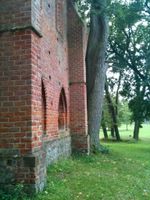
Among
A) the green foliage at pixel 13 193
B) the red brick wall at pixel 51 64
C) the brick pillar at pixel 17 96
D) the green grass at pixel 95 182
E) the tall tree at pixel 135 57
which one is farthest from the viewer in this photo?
the tall tree at pixel 135 57

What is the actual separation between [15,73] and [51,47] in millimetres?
4982

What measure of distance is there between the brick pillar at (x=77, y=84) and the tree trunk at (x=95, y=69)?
116 centimetres

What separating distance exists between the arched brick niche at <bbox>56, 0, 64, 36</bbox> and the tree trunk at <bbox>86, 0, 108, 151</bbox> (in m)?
2.18

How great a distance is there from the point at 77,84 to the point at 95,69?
163cm

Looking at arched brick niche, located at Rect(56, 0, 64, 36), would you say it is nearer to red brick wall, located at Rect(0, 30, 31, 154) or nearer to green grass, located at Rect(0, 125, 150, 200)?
green grass, located at Rect(0, 125, 150, 200)

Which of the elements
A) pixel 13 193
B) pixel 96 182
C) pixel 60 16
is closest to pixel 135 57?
pixel 60 16

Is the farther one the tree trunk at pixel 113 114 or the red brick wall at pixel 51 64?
the tree trunk at pixel 113 114

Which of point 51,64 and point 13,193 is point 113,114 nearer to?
point 51,64

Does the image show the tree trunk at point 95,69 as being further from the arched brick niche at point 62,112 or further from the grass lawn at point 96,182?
the grass lawn at point 96,182

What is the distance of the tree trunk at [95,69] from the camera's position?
1572 centimetres

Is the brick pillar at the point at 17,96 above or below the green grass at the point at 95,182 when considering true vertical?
above

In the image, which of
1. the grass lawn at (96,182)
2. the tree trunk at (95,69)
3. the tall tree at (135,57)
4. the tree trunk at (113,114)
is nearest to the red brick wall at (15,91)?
the grass lawn at (96,182)

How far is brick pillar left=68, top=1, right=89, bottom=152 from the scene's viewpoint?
14477 mm

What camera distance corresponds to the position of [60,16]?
1356cm
